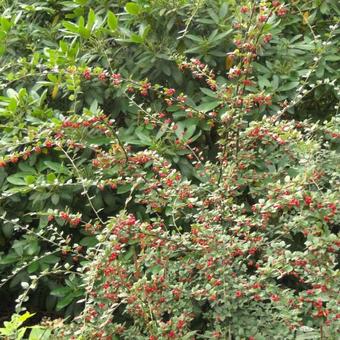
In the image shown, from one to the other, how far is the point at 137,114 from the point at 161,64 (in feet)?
0.93

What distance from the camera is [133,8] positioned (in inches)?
122

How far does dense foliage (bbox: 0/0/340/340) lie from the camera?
94.1 inches

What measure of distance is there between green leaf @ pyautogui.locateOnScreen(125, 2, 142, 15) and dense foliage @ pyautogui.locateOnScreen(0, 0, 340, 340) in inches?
0.7

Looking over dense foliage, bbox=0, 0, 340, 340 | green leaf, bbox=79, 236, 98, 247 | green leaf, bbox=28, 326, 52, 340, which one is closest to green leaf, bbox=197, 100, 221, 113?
dense foliage, bbox=0, 0, 340, 340

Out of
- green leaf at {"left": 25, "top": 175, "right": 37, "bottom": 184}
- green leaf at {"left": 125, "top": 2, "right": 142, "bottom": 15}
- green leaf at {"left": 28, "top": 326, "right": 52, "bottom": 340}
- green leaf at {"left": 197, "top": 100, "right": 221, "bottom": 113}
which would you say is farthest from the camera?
green leaf at {"left": 125, "top": 2, "right": 142, "bottom": 15}

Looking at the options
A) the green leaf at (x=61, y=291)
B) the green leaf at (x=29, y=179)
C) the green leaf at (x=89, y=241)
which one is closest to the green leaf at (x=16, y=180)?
the green leaf at (x=29, y=179)

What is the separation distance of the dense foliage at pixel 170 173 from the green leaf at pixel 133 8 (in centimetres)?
2

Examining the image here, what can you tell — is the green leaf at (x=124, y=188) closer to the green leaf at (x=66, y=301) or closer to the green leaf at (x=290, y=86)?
the green leaf at (x=66, y=301)

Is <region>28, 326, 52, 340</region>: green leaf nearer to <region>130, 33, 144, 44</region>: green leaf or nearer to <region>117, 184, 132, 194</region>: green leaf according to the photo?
<region>117, 184, 132, 194</region>: green leaf

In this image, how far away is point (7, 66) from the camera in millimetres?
3189

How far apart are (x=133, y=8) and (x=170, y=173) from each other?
37.9 inches

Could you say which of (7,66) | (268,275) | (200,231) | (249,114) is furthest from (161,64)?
(268,275)

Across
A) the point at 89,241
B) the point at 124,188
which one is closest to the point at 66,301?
the point at 89,241

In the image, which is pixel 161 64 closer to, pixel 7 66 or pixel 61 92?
pixel 61 92
